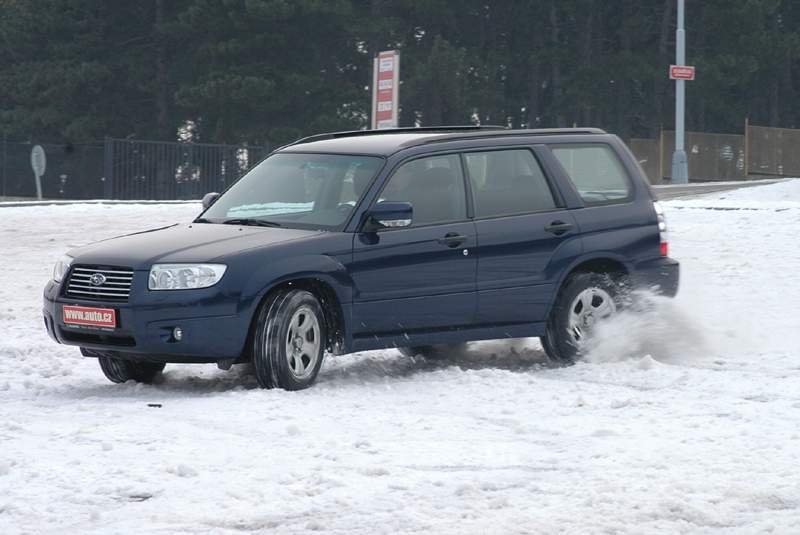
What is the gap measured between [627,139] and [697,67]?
4087mm

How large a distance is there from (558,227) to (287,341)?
8.11 ft

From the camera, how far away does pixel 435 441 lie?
8.15 metres

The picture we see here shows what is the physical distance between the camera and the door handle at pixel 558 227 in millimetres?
11109

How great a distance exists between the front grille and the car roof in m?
1.89

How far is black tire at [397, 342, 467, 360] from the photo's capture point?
39.2 feet

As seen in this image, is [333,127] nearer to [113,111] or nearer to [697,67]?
[113,111]

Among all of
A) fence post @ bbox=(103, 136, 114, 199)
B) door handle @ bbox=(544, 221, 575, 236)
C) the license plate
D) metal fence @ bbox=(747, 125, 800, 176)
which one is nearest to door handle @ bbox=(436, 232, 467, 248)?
door handle @ bbox=(544, 221, 575, 236)

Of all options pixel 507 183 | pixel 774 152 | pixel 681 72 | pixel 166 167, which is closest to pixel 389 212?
pixel 507 183

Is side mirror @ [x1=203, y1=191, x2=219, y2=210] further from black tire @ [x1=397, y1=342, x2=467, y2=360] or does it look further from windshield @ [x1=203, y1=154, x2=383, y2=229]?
black tire @ [x1=397, y1=342, x2=467, y2=360]

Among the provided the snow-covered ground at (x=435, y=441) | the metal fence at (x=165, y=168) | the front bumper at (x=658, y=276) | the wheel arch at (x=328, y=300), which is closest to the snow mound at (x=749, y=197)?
the snow-covered ground at (x=435, y=441)

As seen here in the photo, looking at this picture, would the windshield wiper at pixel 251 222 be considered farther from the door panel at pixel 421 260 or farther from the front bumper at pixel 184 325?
the front bumper at pixel 184 325

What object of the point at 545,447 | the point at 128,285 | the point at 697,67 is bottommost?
the point at 545,447

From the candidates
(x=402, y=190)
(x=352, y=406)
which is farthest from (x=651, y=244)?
(x=352, y=406)

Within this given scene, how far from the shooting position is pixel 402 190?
10.5m
